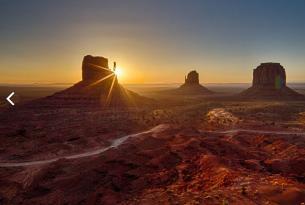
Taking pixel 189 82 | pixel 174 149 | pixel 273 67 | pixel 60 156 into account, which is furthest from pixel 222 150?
pixel 189 82

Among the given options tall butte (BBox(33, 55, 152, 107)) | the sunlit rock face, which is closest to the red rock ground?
tall butte (BBox(33, 55, 152, 107))

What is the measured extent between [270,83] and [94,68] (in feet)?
230

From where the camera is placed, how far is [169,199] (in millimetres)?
22391

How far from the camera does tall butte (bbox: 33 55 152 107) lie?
282 ft

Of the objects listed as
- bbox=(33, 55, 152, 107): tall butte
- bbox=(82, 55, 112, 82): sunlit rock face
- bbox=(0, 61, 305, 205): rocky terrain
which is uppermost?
bbox=(82, 55, 112, 82): sunlit rock face

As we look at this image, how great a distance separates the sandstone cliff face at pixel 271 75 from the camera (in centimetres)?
12775

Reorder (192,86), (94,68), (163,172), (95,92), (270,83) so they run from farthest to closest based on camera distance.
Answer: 1. (192,86)
2. (270,83)
3. (94,68)
4. (95,92)
5. (163,172)

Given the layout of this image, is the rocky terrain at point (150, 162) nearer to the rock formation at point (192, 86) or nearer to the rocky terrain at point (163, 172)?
the rocky terrain at point (163, 172)

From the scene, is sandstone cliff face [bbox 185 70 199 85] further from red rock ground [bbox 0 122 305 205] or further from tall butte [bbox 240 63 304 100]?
red rock ground [bbox 0 122 305 205]

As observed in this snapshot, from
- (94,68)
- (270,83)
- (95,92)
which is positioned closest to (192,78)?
(270,83)

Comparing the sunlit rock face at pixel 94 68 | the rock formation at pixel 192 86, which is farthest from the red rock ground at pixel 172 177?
the rock formation at pixel 192 86

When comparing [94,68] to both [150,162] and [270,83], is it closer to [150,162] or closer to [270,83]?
[150,162]

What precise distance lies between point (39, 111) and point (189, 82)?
406ft

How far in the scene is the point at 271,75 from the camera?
128 metres
